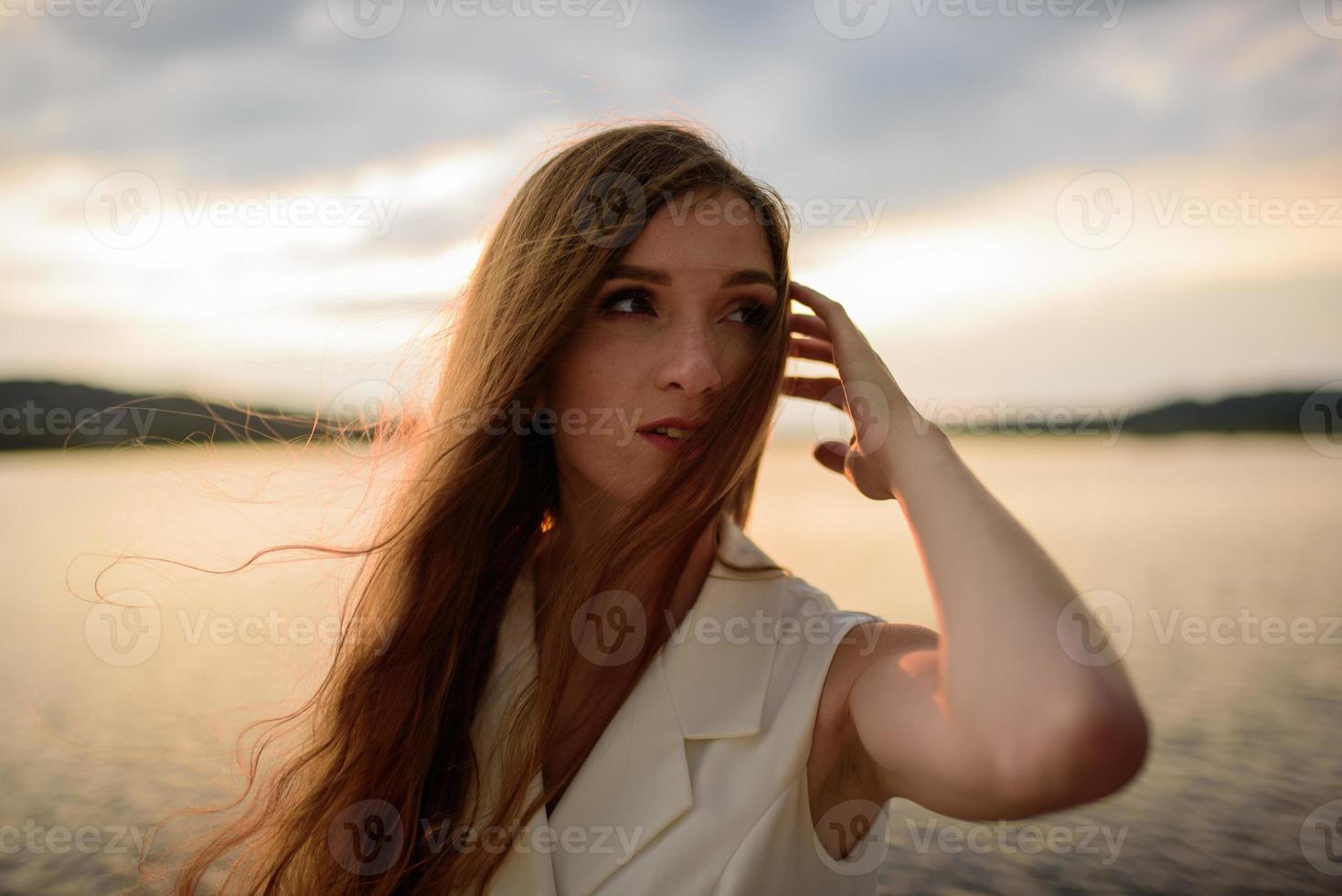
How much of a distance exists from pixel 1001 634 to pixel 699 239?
129 cm

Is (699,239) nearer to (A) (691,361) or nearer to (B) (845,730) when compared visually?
(A) (691,361)

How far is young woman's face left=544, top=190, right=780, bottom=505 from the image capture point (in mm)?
2189

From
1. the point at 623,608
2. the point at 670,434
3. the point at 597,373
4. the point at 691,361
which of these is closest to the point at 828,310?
the point at 691,361

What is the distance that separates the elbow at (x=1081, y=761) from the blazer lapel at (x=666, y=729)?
2.43 ft

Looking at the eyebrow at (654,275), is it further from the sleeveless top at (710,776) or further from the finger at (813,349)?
the sleeveless top at (710,776)

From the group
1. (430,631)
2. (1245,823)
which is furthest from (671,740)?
(1245,823)

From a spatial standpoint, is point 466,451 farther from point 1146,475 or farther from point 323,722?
point 1146,475

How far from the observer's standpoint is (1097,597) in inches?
413

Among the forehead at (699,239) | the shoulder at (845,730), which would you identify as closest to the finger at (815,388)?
the forehead at (699,239)

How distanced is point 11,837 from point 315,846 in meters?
4.76

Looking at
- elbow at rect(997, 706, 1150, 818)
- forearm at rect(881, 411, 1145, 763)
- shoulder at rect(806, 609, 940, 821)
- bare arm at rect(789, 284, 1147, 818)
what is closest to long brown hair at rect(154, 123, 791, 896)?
shoulder at rect(806, 609, 940, 821)

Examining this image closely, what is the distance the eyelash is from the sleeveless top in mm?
749

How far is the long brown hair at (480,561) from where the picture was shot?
7.20ft

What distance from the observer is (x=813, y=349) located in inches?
98.3
